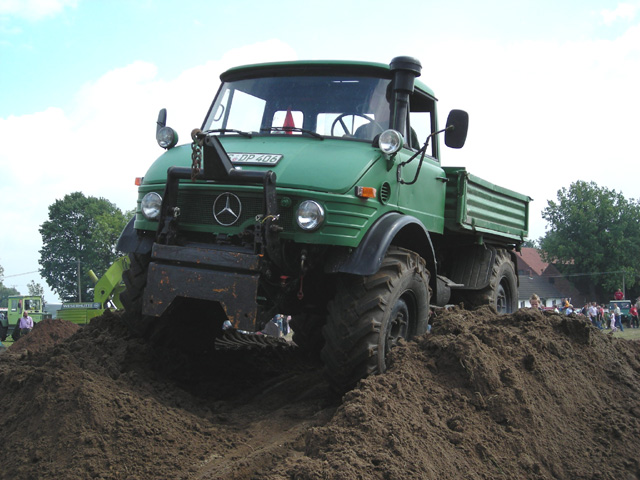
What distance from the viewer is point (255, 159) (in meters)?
5.24

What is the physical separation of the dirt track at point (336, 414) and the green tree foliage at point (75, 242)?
Answer: 6302 cm

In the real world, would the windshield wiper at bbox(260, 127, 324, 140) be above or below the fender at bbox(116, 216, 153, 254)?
above

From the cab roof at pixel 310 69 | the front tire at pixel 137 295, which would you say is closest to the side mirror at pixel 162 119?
the cab roof at pixel 310 69

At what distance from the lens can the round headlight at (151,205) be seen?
5.39 meters

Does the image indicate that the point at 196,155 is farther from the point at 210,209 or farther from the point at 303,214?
the point at 303,214

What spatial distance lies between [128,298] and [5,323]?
88.9 feet

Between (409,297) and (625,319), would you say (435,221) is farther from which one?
(625,319)

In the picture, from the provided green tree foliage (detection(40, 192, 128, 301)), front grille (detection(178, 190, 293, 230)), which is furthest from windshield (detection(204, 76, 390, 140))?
green tree foliage (detection(40, 192, 128, 301))

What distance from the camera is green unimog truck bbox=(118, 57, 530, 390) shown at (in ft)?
15.9

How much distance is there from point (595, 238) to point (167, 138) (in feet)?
212

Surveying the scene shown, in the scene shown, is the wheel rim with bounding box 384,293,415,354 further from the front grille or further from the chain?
the chain

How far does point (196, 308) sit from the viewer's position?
5.83m

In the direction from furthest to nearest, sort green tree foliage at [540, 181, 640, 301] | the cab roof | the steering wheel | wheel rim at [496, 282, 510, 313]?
green tree foliage at [540, 181, 640, 301]
wheel rim at [496, 282, 510, 313]
the cab roof
the steering wheel

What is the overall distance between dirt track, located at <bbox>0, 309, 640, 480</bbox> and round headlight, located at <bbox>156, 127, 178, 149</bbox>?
176 centimetres
